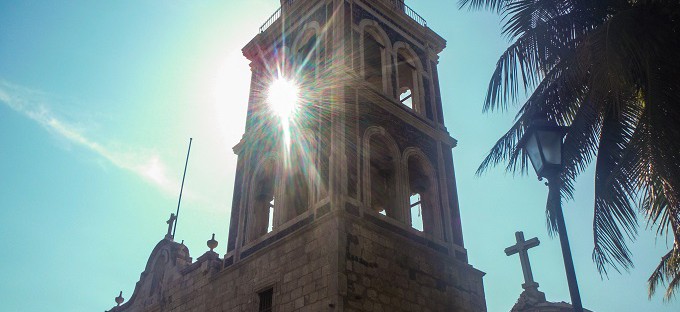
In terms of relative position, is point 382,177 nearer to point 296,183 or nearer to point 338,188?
point 296,183

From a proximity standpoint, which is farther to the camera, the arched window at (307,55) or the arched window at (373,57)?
the arched window at (373,57)

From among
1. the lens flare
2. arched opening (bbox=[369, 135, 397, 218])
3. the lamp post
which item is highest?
the lens flare

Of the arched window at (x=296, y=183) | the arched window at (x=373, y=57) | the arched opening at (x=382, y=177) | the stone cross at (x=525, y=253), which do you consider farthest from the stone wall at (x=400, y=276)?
the arched window at (x=373, y=57)

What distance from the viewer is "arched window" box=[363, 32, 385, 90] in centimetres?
1662

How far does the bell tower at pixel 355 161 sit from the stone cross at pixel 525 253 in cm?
448

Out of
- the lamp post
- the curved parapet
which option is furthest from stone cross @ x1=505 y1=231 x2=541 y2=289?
the lamp post

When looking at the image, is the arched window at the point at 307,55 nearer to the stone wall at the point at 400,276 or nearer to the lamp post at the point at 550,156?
the stone wall at the point at 400,276

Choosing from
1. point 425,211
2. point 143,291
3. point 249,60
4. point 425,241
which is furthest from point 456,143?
point 143,291

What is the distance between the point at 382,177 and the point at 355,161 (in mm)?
2784

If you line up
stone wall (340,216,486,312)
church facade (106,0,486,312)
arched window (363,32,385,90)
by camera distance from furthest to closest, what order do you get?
arched window (363,32,385,90) < church facade (106,0,486,312) < stone wall (340,216,486,312)

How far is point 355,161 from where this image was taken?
13320 millimetres

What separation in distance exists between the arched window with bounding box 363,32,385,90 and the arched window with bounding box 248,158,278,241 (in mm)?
3984

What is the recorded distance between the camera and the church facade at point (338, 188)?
39.4 feet

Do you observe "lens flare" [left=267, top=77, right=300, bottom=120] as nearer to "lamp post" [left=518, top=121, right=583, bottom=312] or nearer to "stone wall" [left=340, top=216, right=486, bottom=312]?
"stone wall" [left=340, top=216, right=486, bottom=312]
